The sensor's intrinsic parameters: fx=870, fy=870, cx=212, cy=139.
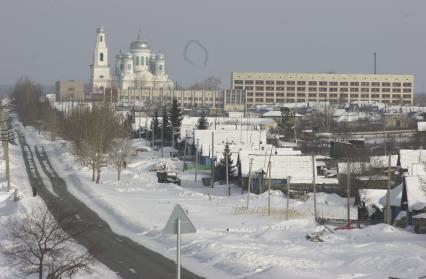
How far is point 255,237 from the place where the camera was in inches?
877

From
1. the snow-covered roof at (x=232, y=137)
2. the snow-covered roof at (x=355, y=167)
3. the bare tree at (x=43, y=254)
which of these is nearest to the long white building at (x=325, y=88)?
the snow-covered roof at (x=232, y=137)

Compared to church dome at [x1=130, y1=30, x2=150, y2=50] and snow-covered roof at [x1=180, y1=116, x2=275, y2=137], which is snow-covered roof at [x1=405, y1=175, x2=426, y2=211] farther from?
church dome at [x1=130, y1=30, x2=150, y2=50]

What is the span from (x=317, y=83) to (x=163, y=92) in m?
26.4

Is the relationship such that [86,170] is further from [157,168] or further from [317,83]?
[317,83]

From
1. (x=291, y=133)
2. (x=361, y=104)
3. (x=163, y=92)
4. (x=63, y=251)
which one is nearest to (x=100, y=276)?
(x=63, y=251)

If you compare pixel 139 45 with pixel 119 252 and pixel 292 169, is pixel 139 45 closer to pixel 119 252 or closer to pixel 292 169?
pixel 292 169

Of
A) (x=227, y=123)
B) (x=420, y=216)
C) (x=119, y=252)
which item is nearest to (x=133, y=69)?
(x=227, y=123)

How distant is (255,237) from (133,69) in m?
132

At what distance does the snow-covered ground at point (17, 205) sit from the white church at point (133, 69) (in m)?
84.5

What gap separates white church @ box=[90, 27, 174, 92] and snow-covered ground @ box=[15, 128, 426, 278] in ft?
361

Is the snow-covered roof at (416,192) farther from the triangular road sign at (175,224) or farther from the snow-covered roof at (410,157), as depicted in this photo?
the triangular road sign at (175,224)

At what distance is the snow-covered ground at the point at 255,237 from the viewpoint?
1683 centimetres

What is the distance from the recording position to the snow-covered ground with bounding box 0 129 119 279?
16.7m

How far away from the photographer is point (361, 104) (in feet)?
448
